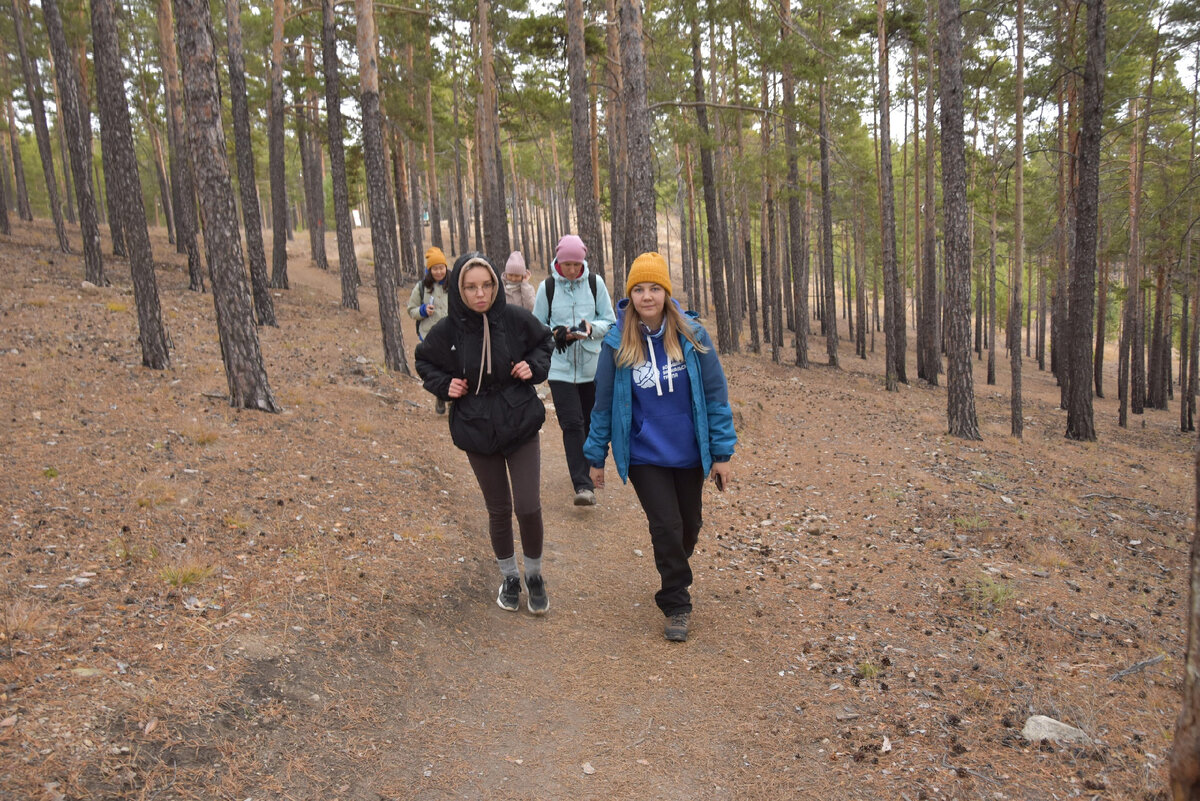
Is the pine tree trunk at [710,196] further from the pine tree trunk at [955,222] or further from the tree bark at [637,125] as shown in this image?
the tree bark at [637,125]

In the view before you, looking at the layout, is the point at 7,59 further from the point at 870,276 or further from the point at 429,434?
the point at 870,276

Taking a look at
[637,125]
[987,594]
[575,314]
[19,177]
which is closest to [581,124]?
[637,125]

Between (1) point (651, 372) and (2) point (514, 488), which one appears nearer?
(1) point (651, 372)

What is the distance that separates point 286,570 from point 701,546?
3.72m

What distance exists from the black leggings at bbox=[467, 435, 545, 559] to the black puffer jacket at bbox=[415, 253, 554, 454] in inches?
4.1

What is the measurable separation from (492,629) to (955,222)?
450 inches

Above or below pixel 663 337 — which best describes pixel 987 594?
below

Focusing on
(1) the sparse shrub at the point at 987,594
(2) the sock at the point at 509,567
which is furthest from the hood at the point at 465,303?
(1) the sparse shrub at the point at 987,594

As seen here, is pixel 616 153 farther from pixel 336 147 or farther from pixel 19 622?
pixel 19 622

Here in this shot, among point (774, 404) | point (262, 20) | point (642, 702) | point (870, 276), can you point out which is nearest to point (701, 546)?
point (642, 702)

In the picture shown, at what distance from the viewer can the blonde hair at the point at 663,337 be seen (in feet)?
15.3

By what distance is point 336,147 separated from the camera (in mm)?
17422

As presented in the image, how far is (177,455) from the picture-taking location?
669 cm

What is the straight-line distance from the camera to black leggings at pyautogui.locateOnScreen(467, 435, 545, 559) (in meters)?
4.73
